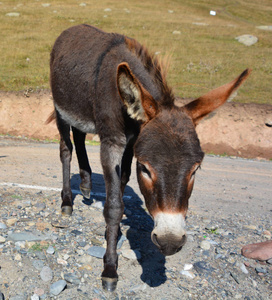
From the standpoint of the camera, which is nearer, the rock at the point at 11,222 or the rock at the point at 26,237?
the rock at the point at 26,237

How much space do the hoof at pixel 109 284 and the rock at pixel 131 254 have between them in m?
0.61

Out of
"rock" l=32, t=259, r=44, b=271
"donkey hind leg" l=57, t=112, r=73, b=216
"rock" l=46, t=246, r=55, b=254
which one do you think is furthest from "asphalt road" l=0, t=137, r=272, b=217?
"rock" l=32, t=259, r=44, b=271

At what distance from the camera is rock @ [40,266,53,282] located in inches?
148

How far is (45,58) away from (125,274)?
20.0 metres

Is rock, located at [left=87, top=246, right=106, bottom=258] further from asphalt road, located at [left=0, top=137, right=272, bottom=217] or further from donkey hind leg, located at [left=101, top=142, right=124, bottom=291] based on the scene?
asphalt road, located at [left=0, top=137, right=272, bottom=217]

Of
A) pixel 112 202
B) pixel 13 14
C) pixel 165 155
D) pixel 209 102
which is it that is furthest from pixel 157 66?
pixel 13 14

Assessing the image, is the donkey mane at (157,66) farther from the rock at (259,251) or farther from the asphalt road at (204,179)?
the asphalt road at (204,179)

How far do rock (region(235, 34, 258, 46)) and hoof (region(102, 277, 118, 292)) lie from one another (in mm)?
30449

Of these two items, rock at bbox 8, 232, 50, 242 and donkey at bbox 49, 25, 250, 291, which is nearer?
donkey at bbox 49, 25, 250, 291

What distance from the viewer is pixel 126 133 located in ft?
13.1

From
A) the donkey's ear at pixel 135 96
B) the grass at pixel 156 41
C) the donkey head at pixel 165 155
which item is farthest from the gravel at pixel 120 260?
the grass at pixel 156 41

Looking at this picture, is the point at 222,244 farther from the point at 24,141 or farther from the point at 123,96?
the point at 24,141

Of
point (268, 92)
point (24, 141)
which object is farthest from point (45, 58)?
point (268, 92)

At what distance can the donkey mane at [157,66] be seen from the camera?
3594 mm
